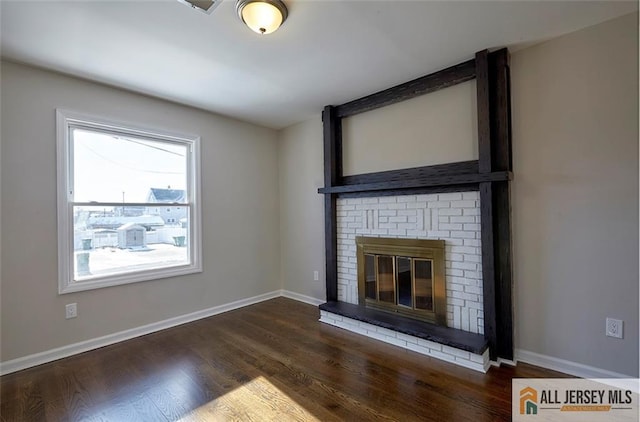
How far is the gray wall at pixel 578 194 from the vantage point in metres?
1.95

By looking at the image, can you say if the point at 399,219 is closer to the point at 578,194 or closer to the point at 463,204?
the point at 463,204

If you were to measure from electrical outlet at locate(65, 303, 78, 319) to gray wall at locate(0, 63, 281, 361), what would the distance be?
0.12 feet

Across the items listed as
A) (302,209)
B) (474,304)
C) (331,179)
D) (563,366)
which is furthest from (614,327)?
(302,209)

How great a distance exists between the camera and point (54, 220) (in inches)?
100

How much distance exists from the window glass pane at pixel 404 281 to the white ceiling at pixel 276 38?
6.04 ft

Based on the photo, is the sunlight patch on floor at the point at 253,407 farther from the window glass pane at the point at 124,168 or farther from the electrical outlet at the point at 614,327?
the window glass pane at the point at 124,168

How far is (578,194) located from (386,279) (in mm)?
1765

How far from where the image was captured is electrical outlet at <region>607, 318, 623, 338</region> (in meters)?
1.96

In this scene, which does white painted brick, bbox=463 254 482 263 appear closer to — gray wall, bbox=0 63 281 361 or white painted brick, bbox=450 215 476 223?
white painted brick, bbox=450 215 476 223

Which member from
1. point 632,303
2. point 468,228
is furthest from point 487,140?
point 632,303

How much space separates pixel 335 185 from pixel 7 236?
305 cm

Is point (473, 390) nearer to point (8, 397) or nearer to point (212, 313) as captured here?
point (212, 313)

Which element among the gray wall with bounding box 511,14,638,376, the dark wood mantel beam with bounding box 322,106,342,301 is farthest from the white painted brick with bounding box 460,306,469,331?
the dark wood mantel beam with bounding box 322,106,342,301

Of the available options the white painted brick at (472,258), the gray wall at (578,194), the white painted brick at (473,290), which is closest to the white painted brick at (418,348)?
the white painted brick at (473,290)
